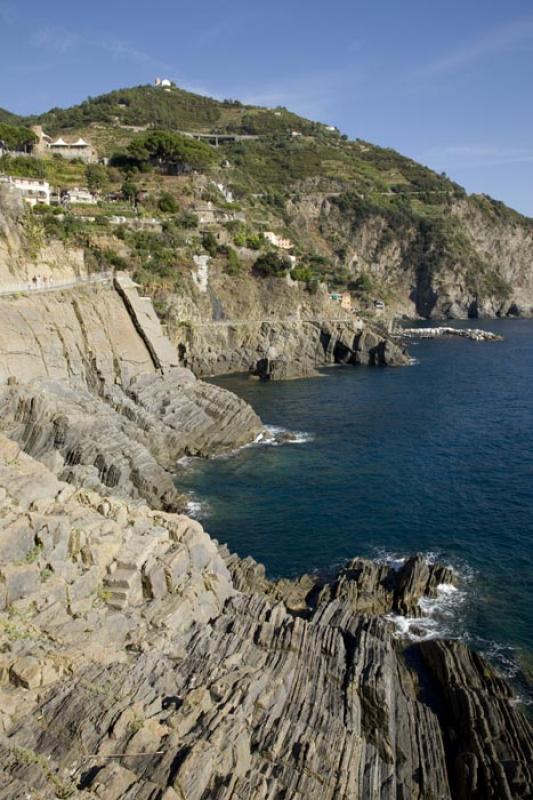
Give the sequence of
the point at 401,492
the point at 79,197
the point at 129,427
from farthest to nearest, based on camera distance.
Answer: the point at 79,197 < the point at 129,427 < the point at 401,492

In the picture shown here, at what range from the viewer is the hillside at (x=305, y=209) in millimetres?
92125

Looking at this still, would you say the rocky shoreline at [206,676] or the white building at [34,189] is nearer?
the rocky shoreline at [206,676]

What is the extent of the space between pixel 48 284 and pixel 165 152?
205 feet

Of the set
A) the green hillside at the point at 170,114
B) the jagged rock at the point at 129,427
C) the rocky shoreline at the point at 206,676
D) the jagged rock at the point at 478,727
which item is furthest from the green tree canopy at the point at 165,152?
the jagged rock at the point at 478,727

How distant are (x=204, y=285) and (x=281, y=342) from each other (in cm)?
1225

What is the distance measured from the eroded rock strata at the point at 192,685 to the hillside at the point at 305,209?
194 feet

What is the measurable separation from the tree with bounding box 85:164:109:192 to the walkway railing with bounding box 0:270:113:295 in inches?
1796

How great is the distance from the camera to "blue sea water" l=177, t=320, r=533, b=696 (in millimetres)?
28953

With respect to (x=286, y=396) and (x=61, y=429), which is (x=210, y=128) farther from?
(x=61, y=429)

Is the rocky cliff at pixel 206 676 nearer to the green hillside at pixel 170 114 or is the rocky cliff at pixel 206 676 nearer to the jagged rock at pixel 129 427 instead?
the jagged rock at pixel 129 427

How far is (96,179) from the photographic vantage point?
9794 cm

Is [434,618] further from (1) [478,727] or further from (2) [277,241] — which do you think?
(2) [277,241]

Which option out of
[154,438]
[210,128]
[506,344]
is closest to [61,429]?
[154,438]

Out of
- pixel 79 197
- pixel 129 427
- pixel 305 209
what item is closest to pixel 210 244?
pixel 79 197
